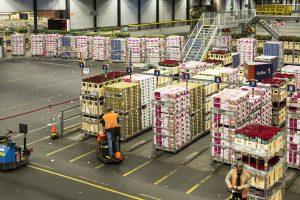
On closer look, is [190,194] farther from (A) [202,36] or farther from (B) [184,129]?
(A) [202,36]

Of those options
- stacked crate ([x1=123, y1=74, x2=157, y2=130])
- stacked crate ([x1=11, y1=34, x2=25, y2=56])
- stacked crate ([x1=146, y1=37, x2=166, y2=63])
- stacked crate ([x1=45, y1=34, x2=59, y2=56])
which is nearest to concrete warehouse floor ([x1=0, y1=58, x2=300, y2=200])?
stacked crate ([x1=123, y1=74, x2=157, y2=130])

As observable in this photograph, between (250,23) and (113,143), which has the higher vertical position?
(250,23)

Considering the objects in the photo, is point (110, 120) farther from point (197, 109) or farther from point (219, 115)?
point (197, 109)

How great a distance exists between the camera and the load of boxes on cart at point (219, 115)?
40.7ft

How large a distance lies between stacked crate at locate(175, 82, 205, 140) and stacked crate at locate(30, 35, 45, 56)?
26581 millimetres

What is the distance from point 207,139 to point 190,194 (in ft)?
17.0

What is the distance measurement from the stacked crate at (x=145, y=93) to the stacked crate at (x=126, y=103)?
0.30 m

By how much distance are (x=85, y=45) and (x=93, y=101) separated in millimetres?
23352

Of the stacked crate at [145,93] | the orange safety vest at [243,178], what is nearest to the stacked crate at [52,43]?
the stacked crate at [145,93]

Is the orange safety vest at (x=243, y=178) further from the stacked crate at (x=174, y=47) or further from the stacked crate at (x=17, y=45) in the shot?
the stacked crate at (x=17, y=45)

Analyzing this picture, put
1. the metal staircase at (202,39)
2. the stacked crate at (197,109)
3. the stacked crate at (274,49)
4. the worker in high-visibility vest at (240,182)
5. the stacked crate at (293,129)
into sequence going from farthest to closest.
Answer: the stacked crate at (274,49)
the metal staircase at (202,39)
the stacked crate at (197,109)
the stacked crate at (293,129)
the worker in high-visibility vest at (240,182)

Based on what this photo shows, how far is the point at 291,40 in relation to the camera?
120 ft

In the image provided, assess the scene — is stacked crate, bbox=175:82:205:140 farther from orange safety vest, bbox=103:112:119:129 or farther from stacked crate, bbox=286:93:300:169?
stacked crate, bbox=286:93:300:169

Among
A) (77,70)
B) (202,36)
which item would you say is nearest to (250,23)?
(202,36)
